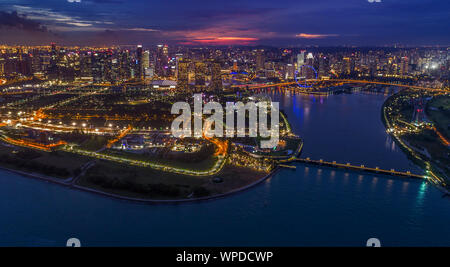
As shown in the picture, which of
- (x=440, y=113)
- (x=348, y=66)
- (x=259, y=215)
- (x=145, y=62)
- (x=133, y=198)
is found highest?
(x=145, y=62)

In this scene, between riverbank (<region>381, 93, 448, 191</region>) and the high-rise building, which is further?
the high-rise building

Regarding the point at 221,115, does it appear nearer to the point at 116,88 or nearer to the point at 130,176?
the point at 130,176

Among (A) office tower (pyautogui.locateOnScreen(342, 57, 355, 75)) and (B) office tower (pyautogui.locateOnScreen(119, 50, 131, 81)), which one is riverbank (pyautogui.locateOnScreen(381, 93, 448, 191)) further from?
(B) office tower (pyautogui.locateOnScreen(119, 50, 131, 81))

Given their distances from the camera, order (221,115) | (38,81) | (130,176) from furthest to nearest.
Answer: (38,81)
(221,115)
(130,176)

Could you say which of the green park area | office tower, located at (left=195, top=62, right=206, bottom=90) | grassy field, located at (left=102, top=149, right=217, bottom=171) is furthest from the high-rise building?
the green park area

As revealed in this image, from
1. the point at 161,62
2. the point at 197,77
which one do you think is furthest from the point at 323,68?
the point at 161,62

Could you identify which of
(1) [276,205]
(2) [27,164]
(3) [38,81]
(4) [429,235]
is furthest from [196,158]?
(3) [38,81]

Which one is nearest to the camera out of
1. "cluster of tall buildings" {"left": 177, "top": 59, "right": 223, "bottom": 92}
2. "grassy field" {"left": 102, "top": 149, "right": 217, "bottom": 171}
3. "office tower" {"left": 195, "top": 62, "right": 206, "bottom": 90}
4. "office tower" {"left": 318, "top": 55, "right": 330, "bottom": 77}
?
"grassy field" {"left": 102, "top": 149, "right": 217, "bottom": 171}

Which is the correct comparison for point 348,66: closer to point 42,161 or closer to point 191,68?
point 191,68
